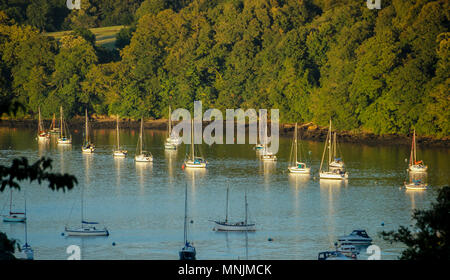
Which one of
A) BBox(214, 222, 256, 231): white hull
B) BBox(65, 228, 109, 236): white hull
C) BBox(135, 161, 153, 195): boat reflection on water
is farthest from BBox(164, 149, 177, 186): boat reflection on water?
BBox(65, 228, 109, 236): white hull

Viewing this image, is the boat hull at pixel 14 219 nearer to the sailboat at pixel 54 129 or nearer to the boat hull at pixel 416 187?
the boat hull at pixel 416 187

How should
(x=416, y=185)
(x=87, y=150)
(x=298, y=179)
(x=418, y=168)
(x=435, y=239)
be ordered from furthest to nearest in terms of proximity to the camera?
(x=87, y=150) → (x=418, y=168) → (x=298, y=179) → (x=416, y=185) → (x=435, y=239)

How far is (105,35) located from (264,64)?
37.1 metres

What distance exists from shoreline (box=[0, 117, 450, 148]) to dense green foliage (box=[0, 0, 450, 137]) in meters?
0.78

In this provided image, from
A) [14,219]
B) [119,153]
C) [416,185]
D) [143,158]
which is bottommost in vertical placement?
[14,219]

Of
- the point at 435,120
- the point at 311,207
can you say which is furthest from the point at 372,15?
the point at 311,207

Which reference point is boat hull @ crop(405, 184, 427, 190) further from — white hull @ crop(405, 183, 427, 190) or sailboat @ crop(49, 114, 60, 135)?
sailboat @ crop(49, 114, 60, 135)

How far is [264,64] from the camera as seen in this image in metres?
89.1

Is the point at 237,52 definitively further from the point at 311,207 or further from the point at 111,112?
the point at 311,207

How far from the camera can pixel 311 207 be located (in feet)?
137

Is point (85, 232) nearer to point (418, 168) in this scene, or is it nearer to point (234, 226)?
point (234, 226)

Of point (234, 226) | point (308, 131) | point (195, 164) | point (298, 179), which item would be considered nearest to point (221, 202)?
point (234, 226)

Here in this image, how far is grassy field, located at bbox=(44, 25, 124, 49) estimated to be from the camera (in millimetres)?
114312

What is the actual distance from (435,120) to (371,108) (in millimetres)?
7152
